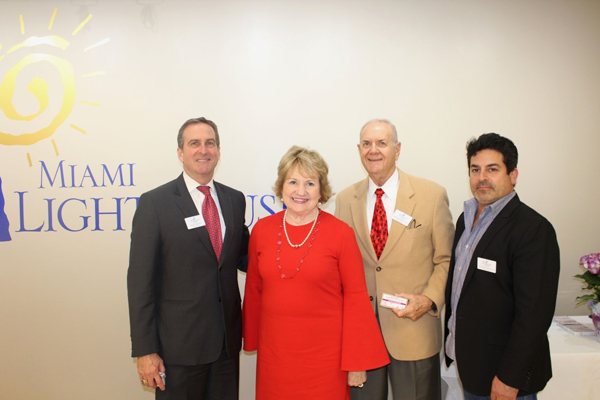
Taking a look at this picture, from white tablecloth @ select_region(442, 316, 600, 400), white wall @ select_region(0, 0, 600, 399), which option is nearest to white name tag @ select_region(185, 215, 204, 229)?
white wall @ select_region(0, 0, 600, 399)

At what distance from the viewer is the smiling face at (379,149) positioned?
2238mm

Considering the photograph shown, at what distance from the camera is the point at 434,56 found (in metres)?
3.26

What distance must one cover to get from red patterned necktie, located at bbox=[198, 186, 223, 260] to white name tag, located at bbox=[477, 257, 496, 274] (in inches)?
52.7

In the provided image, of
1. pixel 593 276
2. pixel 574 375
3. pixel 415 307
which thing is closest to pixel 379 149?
pixel 415 307

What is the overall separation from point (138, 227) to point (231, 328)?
744 millimetres

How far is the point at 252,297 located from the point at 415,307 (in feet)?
2.90

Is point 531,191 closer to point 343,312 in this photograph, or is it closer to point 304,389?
point 343,312

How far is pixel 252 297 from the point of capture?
2.18 meters

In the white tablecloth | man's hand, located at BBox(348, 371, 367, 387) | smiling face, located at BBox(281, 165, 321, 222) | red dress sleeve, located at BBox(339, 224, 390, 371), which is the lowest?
the white tablecloth

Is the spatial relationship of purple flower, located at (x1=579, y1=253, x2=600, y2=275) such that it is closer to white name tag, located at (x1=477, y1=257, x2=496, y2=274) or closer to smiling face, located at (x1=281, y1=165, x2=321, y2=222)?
white name tag, located at (x1=477, y1=257, x2=496, y2=274)

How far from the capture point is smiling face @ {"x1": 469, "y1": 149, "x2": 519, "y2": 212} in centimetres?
191

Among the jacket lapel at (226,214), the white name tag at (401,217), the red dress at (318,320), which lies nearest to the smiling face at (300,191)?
the red dress at (318,320)

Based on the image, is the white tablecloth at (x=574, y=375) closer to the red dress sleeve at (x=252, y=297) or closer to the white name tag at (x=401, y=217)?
the white name tag at (x=401, y=217)

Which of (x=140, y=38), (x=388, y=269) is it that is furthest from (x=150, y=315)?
(x=140, y=38)
